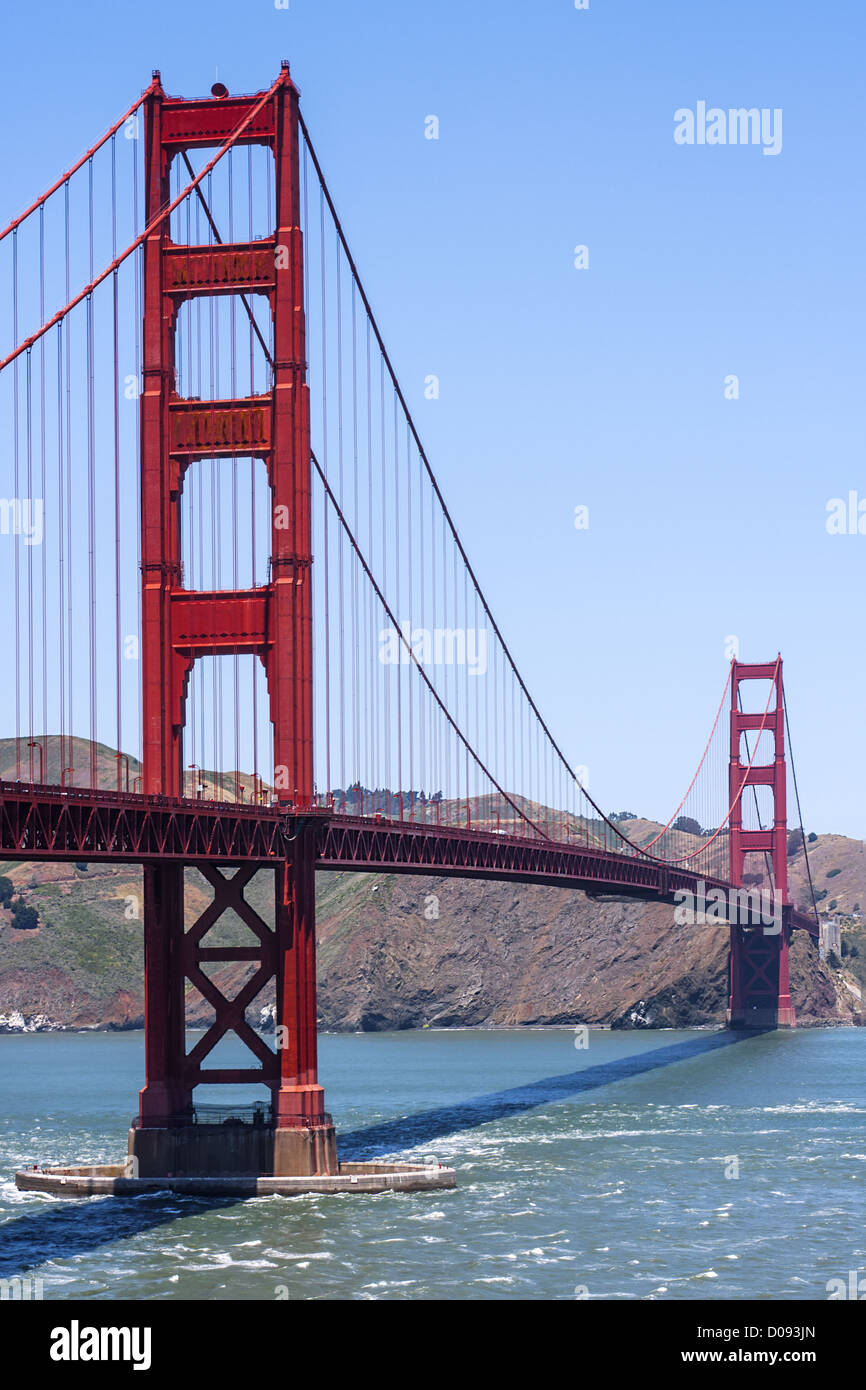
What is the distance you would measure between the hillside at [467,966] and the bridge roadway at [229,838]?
7052 cm

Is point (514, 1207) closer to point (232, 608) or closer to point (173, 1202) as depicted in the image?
point (173, 1202)

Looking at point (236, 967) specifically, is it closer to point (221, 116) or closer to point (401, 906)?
point (401, 906)

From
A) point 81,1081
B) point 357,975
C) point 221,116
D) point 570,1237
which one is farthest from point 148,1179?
point 357,975

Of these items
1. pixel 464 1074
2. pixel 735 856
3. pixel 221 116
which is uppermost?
pixel 221 116

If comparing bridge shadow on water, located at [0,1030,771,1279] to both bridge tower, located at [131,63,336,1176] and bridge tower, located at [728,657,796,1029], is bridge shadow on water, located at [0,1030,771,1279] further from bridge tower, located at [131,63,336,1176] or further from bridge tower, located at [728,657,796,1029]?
bridge tower, located at [728,657,796,1029]

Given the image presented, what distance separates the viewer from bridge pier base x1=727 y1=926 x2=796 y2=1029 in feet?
470

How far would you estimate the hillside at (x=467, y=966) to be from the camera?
153500 millimetres

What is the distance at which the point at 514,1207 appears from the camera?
164ft

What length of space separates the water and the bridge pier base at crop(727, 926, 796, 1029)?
48.0 meters

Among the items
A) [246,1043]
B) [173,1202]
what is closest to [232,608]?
[246,1043]
